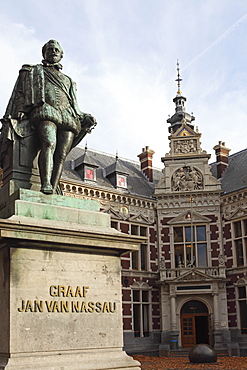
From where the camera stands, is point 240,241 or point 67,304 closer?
point 67,304

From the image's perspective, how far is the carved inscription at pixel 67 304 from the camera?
5707 millimetres

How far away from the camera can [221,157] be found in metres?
32.7

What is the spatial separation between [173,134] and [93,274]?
2569 cm

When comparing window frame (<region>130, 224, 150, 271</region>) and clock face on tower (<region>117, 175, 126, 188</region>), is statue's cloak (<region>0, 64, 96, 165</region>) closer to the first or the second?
window frame (<region>130, 224, 150, 271</region>)

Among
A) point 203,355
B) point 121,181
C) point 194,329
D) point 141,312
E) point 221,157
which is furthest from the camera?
point 221,157

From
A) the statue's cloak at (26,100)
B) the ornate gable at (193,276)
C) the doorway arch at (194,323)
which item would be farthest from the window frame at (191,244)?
the statue's cloak at (26,100)

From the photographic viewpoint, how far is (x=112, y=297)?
645cm

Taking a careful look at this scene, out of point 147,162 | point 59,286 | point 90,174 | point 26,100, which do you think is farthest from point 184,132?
point 59,286

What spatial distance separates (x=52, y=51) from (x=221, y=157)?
26707 mm

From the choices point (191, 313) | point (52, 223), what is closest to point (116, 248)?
point (52, 223)

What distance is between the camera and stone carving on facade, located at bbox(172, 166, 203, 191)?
30234 mm

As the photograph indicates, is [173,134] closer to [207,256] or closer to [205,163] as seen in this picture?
[205,163]

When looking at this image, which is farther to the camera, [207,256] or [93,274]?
[207,256]

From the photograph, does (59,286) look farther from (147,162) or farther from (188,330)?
(147,162)
